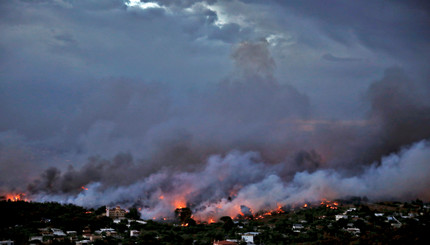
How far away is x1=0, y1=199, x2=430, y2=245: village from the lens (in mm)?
53094

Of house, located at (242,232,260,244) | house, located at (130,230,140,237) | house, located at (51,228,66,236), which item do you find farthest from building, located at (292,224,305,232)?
house, located at (51,228,66,236)

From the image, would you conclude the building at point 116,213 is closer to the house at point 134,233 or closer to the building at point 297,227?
the house at point 134,233

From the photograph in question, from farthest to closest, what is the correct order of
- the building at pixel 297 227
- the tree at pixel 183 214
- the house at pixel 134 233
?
the tree at pixel 183 214 < the building at pixel 297 227 < the house at pixel 134 233

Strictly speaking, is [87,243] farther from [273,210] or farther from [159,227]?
[273,210]

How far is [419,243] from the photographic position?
4394 centimetres

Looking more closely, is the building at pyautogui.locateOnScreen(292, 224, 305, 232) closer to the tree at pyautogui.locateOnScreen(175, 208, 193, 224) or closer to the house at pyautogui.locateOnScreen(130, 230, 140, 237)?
the tree at pyautogui.locateOnScreen(175, 208, 193, 224)

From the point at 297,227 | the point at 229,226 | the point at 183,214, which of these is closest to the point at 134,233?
the point at 229,226

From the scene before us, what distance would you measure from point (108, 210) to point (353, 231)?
117ft

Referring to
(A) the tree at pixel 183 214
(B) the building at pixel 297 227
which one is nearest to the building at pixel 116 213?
(A) the tree at pixel 183 214

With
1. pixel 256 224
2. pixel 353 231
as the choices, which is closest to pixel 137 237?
pixel 256 224

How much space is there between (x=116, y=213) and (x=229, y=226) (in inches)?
732

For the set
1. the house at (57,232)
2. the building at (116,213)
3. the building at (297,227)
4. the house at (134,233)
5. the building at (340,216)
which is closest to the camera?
the house at (57,232)

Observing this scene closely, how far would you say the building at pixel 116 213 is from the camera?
244 ft

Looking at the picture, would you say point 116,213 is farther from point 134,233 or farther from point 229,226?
point 229,226
